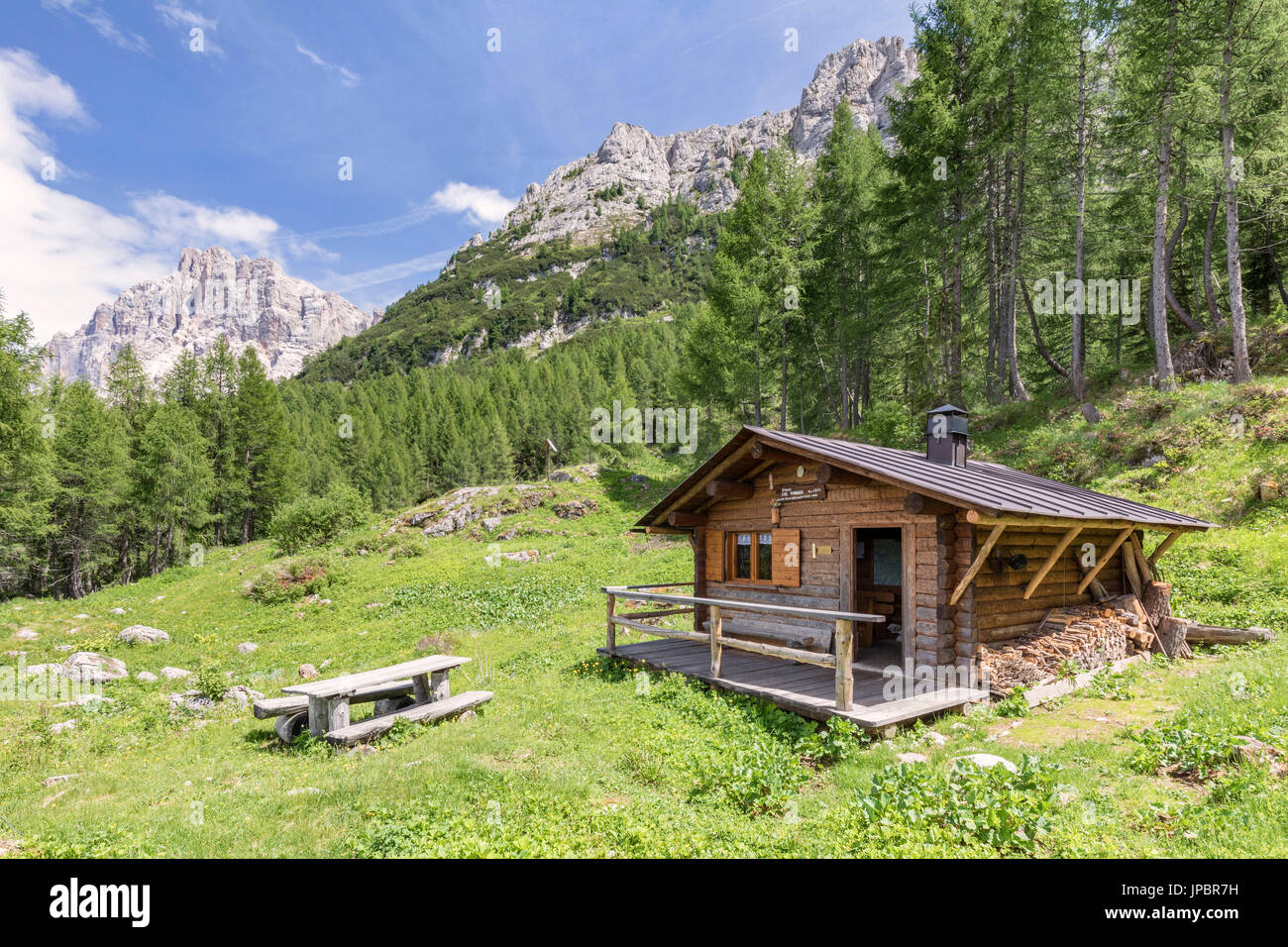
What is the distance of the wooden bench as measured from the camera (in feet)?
28.4

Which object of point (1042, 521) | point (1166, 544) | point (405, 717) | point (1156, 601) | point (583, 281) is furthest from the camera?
point (583, 281)

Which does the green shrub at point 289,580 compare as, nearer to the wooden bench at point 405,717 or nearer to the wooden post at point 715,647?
the wooden bench at point 405,717

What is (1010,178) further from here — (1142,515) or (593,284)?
(593,284)

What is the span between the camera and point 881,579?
13398 mm

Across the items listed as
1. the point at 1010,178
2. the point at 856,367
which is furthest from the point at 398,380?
the point at 1010,178

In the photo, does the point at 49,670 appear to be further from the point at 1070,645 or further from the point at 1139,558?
the point at 1139,558

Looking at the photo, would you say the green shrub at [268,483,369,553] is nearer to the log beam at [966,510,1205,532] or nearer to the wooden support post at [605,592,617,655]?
the wooden support post at [605,592,617,655]

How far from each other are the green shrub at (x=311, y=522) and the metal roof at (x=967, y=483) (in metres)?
24.5

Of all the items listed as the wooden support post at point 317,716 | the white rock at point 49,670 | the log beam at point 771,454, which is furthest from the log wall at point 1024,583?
the white rock at point 49,670

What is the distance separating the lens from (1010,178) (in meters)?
24.7

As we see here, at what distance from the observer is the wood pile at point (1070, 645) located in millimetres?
8742

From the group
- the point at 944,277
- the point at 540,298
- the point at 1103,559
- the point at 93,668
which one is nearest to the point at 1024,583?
the point at 1103,559

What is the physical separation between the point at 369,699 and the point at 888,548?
11.4 m

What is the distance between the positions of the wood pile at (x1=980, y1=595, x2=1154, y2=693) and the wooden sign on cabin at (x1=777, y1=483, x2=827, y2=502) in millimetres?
3592
